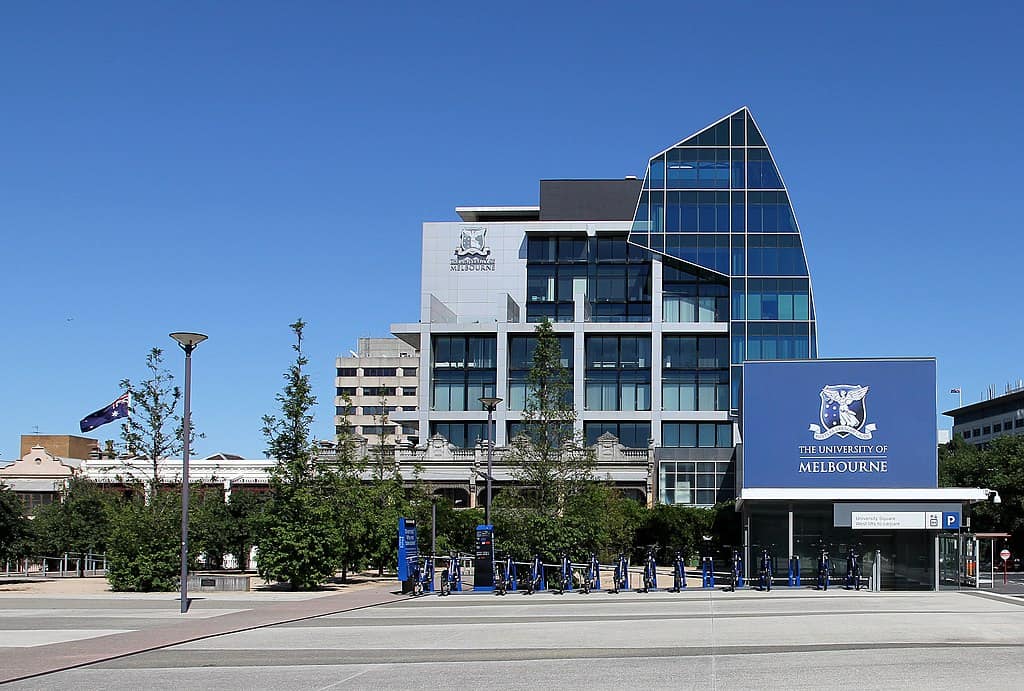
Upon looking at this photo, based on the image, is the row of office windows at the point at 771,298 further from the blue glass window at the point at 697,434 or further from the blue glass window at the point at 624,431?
the blue glass window at the point at 624,431

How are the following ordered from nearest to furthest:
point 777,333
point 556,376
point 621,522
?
point 556,376
point 621,522
point 777,333

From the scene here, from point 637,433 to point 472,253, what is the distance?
21.7 m

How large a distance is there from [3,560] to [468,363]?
52.6m

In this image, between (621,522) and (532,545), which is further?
(621,522)

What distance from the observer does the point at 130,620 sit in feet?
90.2

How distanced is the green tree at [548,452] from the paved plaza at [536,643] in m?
9.02

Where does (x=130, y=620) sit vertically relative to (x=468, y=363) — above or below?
below

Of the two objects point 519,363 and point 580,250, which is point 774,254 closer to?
point 580,250

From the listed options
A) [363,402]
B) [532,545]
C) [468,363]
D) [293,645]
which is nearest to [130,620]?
[293,645]

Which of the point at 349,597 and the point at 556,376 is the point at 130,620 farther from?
the point at 556,376

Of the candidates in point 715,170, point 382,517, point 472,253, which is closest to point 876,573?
point 382,517

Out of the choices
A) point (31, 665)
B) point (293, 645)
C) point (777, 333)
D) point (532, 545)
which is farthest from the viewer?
point (777, 333)

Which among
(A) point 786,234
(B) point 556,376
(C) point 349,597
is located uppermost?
(A) point 786,234

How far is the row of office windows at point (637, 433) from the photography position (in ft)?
312
